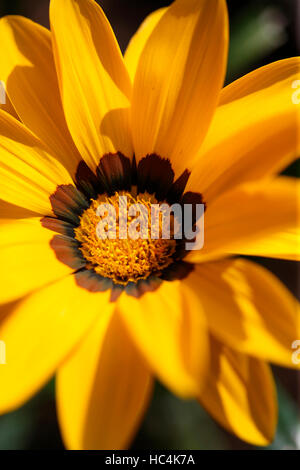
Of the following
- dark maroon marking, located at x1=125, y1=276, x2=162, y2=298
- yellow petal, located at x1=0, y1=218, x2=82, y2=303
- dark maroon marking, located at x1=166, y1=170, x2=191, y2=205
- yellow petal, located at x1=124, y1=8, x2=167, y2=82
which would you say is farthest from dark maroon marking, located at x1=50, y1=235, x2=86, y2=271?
yellow petal, located at x1=124, y1=8, x2=167, y2=82

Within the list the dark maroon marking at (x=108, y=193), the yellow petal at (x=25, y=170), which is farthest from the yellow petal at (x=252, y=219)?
the yellow petal at (x=25, y=170)

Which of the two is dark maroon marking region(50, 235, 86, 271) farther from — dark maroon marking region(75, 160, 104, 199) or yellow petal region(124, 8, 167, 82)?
yellow petal region(124, 8, 167, 82)

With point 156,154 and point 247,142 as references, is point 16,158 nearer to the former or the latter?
point 156,154

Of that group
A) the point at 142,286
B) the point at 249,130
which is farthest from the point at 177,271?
the point at 249,130

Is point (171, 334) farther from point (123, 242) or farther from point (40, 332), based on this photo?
point (123, 242)

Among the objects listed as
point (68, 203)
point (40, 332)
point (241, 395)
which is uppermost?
point (68, 203)
